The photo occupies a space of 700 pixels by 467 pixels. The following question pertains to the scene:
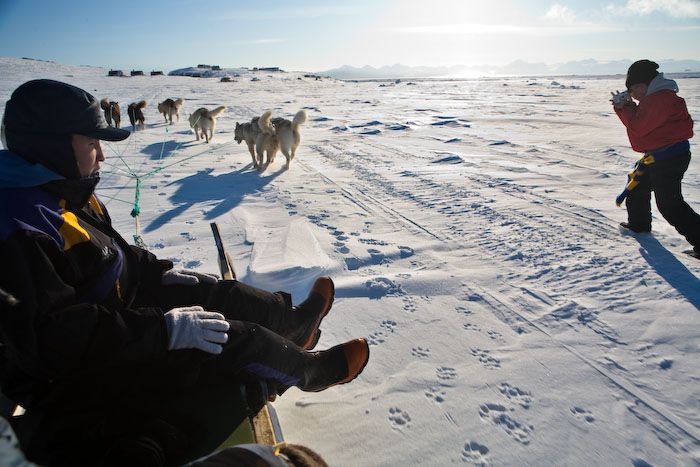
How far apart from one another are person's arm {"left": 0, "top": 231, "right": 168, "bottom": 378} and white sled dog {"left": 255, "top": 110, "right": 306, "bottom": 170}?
5936 millimetres

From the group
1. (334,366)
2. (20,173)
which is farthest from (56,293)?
(334,366)

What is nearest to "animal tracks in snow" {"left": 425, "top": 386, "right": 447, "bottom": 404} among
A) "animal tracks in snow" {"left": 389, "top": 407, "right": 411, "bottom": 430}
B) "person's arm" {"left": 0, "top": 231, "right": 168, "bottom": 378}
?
"animal tracks in snow" {"left": 389, "top": 407, "right": 411, "bottom": 430}

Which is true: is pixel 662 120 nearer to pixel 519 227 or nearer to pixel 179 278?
pixel 519 227

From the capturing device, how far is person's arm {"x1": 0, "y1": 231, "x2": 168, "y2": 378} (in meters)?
1.16

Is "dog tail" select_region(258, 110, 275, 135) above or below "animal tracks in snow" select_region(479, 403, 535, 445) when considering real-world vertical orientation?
above

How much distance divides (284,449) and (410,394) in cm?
84

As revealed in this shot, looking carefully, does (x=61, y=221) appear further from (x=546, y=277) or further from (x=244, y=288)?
(x=546, y=277)

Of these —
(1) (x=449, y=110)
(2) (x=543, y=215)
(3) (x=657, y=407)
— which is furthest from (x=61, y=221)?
(1) (x=449, y=110)

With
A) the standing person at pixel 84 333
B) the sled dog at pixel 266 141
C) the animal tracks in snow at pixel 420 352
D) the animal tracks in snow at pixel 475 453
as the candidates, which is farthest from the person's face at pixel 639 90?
the sled dog at pixel 266 141

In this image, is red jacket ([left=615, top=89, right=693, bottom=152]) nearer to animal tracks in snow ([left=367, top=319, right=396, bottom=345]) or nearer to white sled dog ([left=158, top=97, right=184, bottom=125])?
animal tracks in snow ([left=367, top=319, right=396, bottom=345])

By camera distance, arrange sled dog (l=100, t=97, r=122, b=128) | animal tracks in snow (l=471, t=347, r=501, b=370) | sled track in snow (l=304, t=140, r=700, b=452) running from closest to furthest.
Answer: sled track in snow (l=304, t=140, r=700, b=452) < animal tracks in snow (l=471, t=347, r=501, b=370) < sled dog (l=100, t=97, r=122, b=128)

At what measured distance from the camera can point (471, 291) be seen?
2.98 meters

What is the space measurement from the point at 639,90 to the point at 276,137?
5.21 metres

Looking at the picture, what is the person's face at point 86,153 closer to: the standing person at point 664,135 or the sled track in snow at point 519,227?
the sled track in snow at point 519,227
